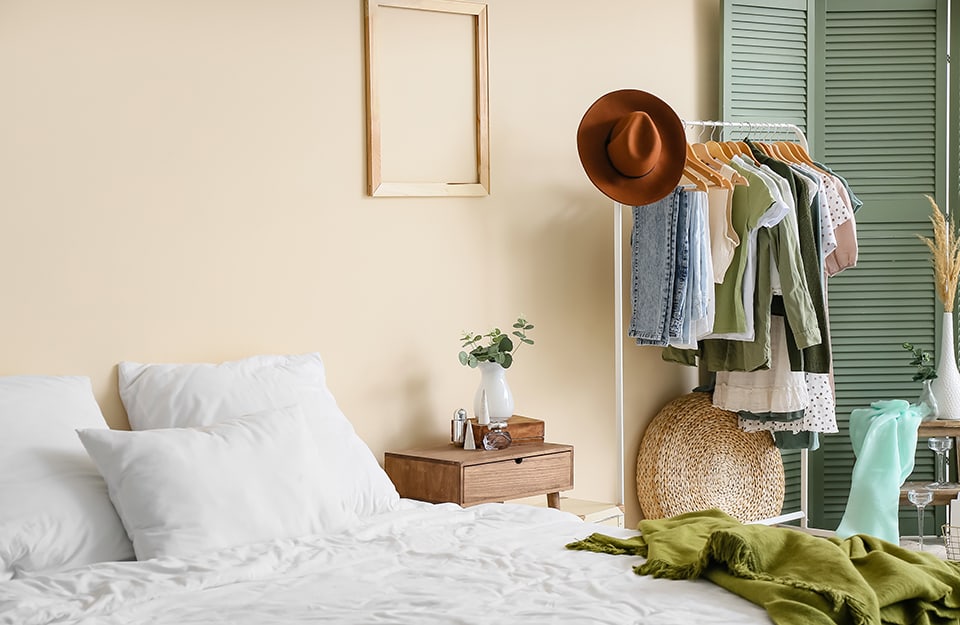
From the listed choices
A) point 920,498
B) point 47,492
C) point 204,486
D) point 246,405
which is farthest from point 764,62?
point 47,492

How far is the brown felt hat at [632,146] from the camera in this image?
363 cm

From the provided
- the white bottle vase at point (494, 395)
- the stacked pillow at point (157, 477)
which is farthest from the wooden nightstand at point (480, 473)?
the stacked pillow at point (157, 477)

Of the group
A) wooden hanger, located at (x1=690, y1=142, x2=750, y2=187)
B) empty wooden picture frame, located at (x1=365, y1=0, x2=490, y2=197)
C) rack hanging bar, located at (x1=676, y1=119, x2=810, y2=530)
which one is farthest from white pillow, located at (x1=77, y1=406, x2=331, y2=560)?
rack hanging bar, located at (x1=676, y1=119, x2=810, y2=530)

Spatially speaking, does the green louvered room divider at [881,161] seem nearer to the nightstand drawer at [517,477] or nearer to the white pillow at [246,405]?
the nightstand drawer at [517,477]

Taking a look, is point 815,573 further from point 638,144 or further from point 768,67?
point 768,67

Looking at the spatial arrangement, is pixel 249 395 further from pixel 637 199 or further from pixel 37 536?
pixel 637 199

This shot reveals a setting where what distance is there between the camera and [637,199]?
3670 mm

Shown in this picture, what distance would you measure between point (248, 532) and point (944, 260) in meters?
3.08

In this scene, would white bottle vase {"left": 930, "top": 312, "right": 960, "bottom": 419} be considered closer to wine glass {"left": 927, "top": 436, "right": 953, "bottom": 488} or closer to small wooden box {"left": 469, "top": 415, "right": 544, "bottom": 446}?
wine glass {"left": 927, "top": 436, "right": 953, "bottom": 488}

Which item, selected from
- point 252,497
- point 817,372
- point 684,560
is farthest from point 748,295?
point 252,497

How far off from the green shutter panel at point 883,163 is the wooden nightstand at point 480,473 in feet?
5.37

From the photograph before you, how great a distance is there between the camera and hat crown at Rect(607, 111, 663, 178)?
11.9 feet

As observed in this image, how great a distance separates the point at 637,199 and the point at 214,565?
1.89 metres

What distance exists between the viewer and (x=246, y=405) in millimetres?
3068
